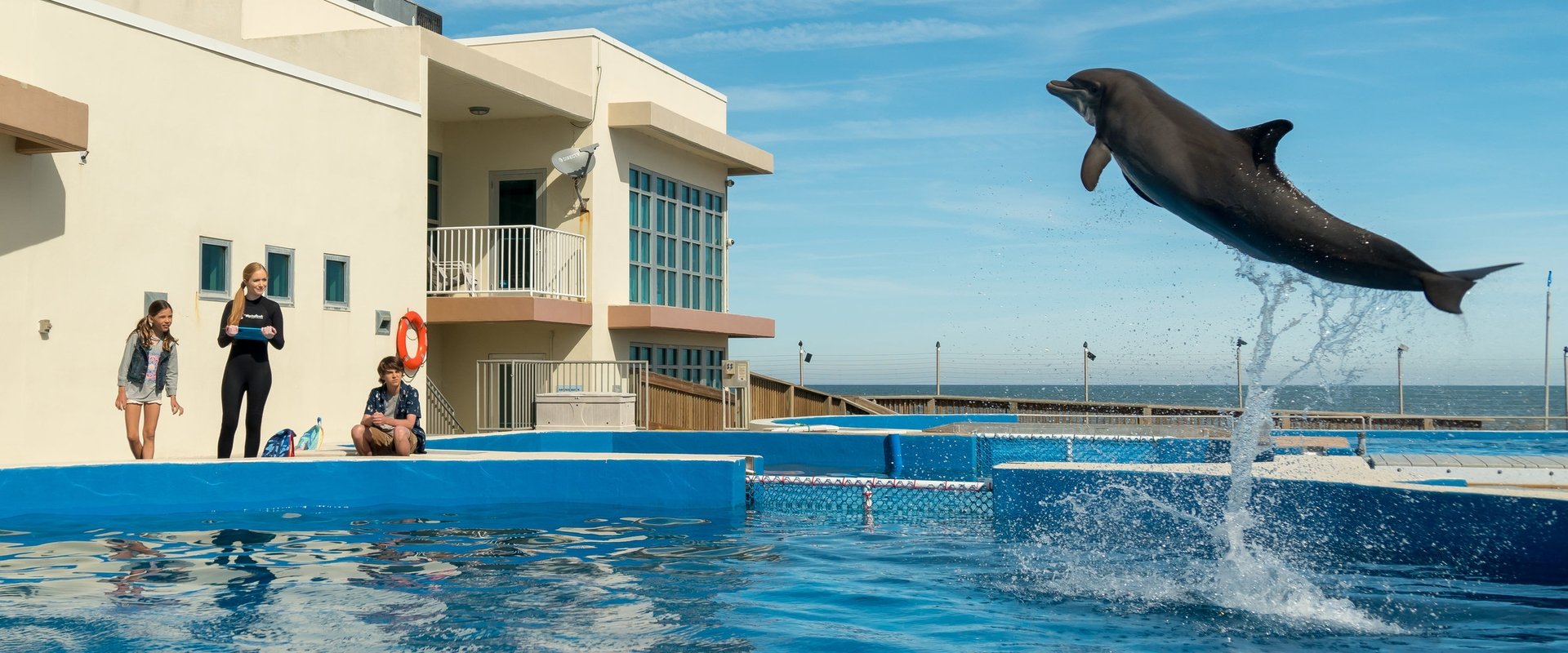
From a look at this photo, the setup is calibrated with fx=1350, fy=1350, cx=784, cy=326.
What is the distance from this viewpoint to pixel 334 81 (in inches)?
630

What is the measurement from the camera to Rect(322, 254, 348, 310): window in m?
16.0

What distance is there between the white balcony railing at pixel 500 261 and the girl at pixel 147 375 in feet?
28.7

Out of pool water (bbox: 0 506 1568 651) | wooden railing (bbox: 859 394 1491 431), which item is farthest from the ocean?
pool water (bbox: 0 506 1568 651)

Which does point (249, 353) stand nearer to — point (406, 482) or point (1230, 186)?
point (406, 482)

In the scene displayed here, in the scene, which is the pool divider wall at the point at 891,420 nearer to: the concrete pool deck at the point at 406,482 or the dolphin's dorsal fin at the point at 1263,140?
the concrete pool deck at the point at 406,482

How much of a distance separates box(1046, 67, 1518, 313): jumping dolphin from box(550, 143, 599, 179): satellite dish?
1514 cm

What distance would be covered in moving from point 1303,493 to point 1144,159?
4.57 metres

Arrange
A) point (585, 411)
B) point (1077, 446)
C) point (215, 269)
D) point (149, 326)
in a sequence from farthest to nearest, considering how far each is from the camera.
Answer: point (585, 411) → point (1077, 446) → point (215, 269) → point (149, 326)

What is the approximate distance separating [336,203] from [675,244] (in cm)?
966

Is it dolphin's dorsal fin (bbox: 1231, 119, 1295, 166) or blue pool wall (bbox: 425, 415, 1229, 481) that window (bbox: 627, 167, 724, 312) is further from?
dolphin's dorsal fin (bbox: 1231, 119, 1295, 166)

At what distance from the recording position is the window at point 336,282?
1595cm

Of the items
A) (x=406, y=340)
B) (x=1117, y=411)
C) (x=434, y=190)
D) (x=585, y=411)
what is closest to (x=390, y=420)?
(x=406, y=340)

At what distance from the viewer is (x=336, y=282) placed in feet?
53.0

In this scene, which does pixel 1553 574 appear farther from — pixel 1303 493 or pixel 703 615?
pixel 703 615
